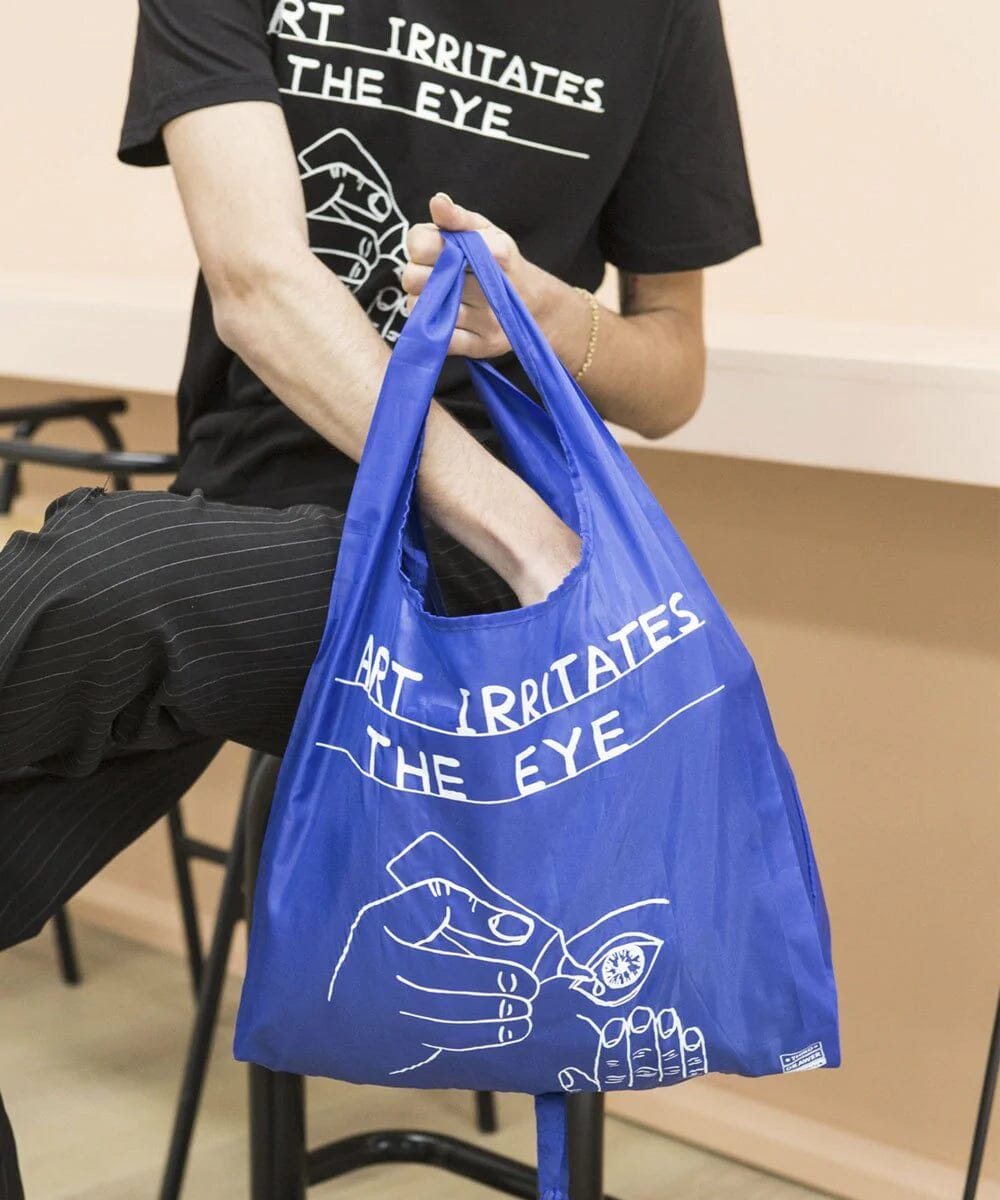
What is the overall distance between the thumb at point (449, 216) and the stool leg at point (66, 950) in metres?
1.63

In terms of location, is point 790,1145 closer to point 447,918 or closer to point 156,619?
point 447,918

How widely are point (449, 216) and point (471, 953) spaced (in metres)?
0.40

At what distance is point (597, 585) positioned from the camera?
801mm

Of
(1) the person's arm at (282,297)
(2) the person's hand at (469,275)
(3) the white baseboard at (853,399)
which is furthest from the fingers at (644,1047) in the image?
(3) the white baseboard at (853,399)

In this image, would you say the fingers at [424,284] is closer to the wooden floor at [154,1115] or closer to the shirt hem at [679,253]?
the shirt hem at [679,253]

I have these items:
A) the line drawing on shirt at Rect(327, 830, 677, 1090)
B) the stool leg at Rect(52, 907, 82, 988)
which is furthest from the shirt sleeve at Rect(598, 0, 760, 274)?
the stool leg at Rect(52, 907, 82, 988)

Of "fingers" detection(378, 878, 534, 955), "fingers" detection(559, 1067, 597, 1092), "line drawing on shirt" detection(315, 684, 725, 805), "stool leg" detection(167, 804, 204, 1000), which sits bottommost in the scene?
"stool leg" detection(167, 804, 204, 1000)

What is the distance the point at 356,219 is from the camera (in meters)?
1.08

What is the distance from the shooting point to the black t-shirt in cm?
A: 101

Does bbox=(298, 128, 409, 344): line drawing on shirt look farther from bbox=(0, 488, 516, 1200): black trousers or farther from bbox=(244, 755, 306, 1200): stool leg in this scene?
bbox=(244, 755, 306, 1200): stool leg

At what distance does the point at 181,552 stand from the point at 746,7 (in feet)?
4.20

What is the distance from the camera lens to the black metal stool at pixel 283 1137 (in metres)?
1.06

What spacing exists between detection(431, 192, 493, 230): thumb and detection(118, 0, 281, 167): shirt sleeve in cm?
19

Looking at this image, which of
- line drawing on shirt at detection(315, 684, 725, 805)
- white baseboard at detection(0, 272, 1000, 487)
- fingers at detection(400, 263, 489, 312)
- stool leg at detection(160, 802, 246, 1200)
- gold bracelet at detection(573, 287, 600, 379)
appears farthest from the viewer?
stool leg at detection(160, 802, 246, 1200)
